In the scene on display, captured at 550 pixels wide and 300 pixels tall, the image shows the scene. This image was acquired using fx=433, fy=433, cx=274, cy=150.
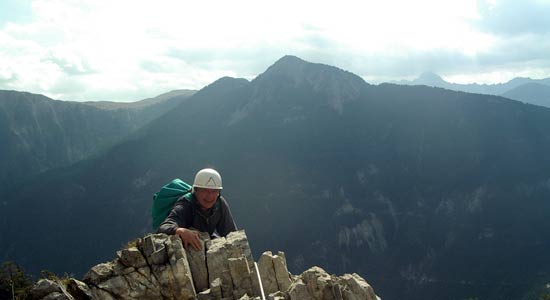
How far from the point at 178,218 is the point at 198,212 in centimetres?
73

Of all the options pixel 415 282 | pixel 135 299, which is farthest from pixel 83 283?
pixel 415 282

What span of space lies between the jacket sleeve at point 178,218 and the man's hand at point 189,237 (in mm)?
184

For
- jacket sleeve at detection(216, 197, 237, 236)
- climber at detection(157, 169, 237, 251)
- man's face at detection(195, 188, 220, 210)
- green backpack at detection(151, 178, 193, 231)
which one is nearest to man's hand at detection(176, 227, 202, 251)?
climber at detection(157, 169, 237, 251)

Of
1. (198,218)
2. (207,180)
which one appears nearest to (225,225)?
(198,218)

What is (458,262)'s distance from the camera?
540ft

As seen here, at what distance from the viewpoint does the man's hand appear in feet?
37.4

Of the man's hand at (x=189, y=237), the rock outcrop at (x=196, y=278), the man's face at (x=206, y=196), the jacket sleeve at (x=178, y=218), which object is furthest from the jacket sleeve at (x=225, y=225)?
the man's hand at (x=189, y=237)

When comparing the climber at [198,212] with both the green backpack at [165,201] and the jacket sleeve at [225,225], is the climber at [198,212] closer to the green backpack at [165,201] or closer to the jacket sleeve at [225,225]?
the jacket sleeve at [225,225]

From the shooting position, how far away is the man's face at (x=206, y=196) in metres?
12.0

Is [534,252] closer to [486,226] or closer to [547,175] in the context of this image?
[486,226]

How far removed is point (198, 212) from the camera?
1238 centimetres

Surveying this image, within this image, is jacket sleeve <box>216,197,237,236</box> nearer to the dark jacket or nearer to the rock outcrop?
the dark jacket

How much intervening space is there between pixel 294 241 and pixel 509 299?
77.9 meters

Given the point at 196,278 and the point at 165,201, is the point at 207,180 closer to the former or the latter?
the point at 165,201
